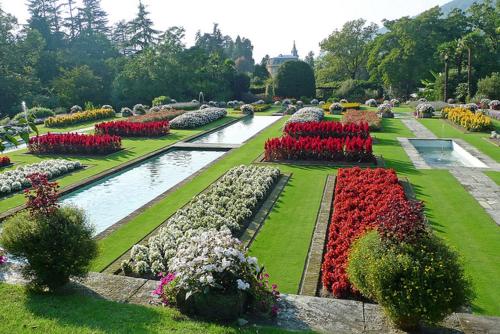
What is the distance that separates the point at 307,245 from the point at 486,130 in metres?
18.1

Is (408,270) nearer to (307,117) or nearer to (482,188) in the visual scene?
(482,188)

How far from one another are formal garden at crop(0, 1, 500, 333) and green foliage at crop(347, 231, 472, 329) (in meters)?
0.02

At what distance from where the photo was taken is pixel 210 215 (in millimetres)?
9172

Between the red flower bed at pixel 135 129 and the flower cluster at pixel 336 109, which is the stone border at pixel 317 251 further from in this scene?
the flower cluster at pixel 336 109

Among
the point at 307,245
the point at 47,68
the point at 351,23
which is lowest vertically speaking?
the point at 307,245

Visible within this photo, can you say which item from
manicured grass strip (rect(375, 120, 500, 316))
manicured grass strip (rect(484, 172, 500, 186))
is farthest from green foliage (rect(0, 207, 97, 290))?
manicured grass strip (rect(484, 172, 500, 186))

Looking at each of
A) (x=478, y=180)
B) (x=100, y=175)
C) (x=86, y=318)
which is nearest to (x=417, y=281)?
(x=86, y=318)

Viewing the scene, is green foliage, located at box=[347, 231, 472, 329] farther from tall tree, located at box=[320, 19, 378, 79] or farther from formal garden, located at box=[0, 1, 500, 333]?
tall tree, located at box=[320, 19, 378, 79]

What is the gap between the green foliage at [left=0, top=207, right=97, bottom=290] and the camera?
5.50m

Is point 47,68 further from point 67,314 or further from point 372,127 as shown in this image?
point 67,314

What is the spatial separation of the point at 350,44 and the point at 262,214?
52.8 metres

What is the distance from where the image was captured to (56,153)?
1806 cm

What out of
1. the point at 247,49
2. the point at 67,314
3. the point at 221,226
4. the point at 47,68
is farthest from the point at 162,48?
the point at 247,49

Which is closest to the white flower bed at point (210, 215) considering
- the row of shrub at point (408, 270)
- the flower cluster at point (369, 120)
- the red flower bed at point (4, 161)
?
the row of shrub at point (408, 270)
